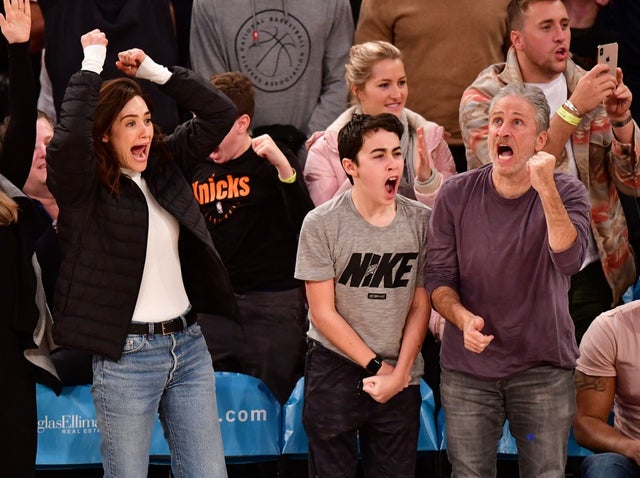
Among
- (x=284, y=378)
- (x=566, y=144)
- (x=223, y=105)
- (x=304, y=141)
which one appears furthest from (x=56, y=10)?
(x=566, y=144)

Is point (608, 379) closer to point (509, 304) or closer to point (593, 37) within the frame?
point (509, 304)

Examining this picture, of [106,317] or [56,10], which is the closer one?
[106,317]

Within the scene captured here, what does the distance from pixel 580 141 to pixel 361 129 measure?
4.24 ft

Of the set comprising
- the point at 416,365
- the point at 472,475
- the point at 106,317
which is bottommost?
the point at 472,475

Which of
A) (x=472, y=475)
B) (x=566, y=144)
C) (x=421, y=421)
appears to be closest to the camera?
(x=472, y=475)

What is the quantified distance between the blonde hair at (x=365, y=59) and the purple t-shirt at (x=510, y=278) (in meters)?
1.25

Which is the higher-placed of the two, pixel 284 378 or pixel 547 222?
pixel 547 222

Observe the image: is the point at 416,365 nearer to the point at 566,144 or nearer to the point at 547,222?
the point at 547,222

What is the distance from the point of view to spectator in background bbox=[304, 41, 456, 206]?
4980 millimetres

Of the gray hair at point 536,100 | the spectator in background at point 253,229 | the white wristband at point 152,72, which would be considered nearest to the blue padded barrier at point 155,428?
the spectator in background at point 253,229

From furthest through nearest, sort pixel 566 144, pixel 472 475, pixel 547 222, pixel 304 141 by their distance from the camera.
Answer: pixel 304 141
pixel 566 144
pixel 472 475
pixel 547 222

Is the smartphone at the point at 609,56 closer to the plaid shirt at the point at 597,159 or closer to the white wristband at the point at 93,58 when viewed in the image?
the plaid shirt at the point at 597,159

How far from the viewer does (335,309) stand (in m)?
4.03

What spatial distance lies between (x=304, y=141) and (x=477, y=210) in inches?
67.9
